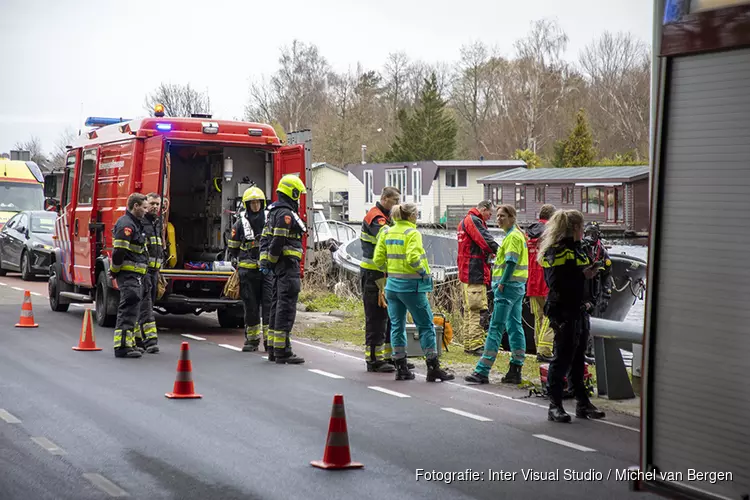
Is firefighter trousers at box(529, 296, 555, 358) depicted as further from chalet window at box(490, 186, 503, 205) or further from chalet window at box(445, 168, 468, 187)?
chalet window at box(445, 168, 468, 187)

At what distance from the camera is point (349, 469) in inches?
302

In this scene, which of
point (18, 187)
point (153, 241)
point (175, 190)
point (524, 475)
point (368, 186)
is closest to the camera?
point (524, 475)

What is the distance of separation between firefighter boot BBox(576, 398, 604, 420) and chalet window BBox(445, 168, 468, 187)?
66088 mm

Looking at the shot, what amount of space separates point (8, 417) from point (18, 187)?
24476 mm

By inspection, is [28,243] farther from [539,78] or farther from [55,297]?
[539,78]

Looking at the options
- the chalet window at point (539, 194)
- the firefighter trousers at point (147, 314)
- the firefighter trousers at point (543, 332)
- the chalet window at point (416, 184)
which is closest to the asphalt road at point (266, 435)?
the firefighter trousers at point (147, 314)

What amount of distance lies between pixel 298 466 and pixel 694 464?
10.8 ft

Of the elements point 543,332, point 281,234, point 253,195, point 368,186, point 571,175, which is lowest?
point 543,332

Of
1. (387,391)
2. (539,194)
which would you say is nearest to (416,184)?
(539,194)

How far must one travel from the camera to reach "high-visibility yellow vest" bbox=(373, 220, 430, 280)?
11719 mm

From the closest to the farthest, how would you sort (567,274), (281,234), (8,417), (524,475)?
(524,475), (8,417), (567,274), (281,234)

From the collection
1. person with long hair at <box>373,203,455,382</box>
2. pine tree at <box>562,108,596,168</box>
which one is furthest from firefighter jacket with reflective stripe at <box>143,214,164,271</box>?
pine tree at <box>562,108,596,168</box>

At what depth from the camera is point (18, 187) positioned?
32.4 metres

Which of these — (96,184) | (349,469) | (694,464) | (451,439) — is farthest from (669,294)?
(96,184)
